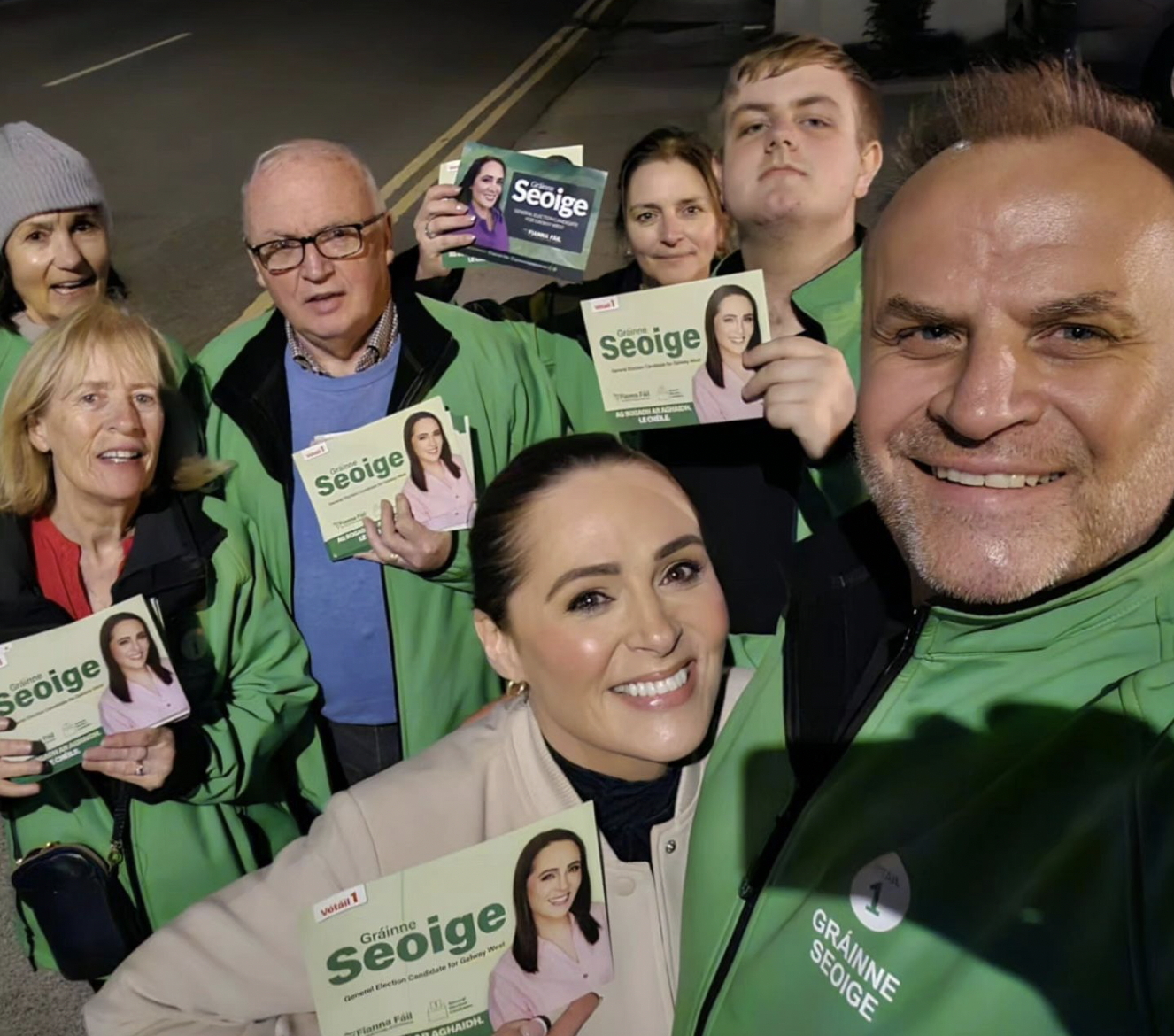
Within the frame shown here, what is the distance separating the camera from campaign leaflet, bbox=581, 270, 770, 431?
2543mm

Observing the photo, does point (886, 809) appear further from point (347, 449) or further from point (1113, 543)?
point (347, 449)

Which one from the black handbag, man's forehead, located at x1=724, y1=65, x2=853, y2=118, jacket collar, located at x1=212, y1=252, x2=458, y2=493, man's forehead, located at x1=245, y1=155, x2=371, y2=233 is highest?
man's forehead, located at x1=724, y1=65, x2=853, y2=118

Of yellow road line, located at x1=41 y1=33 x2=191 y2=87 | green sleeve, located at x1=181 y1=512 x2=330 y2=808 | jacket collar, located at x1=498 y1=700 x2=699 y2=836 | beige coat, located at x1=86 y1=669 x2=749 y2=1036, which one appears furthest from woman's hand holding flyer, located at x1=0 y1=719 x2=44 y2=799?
yellow road line, located at x1=41 y1=33 x2=191 y2=87

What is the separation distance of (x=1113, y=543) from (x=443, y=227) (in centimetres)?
196

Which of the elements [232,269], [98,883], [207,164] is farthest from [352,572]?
[207,164]

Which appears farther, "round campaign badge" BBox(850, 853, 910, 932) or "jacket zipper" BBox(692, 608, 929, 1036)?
"jacket zipper" BBox(692, 608, 929, 1036)

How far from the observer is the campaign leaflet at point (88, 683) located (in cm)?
Answer: 232

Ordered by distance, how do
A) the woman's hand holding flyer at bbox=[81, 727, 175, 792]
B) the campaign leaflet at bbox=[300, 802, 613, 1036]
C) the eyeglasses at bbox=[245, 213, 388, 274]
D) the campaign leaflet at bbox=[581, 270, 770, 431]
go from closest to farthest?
1. the campaign leaflet at bbox=[300, 802, 613, 1036]
2. the woman's hand holding flyer at bbox=[81, 727, 175, 792]
3. the campaign leaflet at bbox=[581, 270, 770, 431]
4. the eyeglasses at bbox=[245, 213, 388, 274]

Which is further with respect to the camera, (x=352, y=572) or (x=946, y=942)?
(x=352, y=572)

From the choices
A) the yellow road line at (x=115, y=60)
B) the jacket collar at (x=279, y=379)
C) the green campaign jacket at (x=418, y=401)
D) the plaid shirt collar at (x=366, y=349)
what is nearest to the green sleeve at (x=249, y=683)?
the green campaign jacket at (x=418, y=401)

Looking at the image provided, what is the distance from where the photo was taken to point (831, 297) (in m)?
2.62

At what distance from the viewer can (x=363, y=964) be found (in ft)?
6.31

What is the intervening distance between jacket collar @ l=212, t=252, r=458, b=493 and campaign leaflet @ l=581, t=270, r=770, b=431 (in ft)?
1.35

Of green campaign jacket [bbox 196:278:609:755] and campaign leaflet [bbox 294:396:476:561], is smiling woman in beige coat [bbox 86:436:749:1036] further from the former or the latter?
green campaign jacket [bbox 196:278:609:755]
